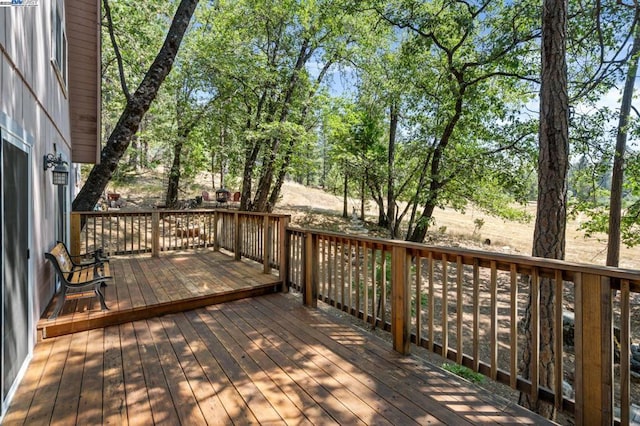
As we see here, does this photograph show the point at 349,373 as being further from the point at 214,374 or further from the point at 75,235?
the point at 75,235

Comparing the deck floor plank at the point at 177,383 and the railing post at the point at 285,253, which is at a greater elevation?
the railing post at the point at 285,253

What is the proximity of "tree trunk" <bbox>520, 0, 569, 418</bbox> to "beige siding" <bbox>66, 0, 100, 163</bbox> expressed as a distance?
722cm

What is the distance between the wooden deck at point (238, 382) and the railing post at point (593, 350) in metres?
→ 0.34

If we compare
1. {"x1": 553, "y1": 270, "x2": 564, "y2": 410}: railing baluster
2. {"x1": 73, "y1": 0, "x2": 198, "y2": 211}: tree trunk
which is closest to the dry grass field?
{"x1": 73, "y1": 0, "x2": 198, "y2": 211}: tree trunk

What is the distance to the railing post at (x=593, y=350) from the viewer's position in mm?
1898

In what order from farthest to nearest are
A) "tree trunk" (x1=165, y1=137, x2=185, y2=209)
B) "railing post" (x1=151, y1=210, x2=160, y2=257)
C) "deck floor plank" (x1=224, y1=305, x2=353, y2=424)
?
"tree trunk" (x1=165, y1=137, x2=185, y2=209)
"railing post" (x1=151, y1=210, x2=160, y2=257)
"deck floor plank" (x1=224, y1=305, x2=353, y2=424)

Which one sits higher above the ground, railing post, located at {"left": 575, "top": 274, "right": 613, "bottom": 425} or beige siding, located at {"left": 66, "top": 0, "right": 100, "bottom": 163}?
beige siding, located at {"left": 66, "top": 0, "right": 100, "bottom": 163}

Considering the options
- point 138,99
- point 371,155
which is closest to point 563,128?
point 138,99

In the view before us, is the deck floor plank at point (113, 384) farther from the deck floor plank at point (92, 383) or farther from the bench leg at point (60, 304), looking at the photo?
the bench leg at point (60, 304)

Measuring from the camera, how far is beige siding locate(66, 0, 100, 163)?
6.18 m

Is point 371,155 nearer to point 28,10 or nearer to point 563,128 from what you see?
point 563,128

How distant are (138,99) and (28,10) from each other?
3801 mm

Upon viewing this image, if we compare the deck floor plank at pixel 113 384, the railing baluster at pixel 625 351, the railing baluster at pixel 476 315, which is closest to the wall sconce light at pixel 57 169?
the deck floor plank at pixel 113 384

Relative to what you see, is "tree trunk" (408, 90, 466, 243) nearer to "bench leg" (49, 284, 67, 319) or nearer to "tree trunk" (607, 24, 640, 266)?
"tree trunk" (607, 24, 640, 266)
